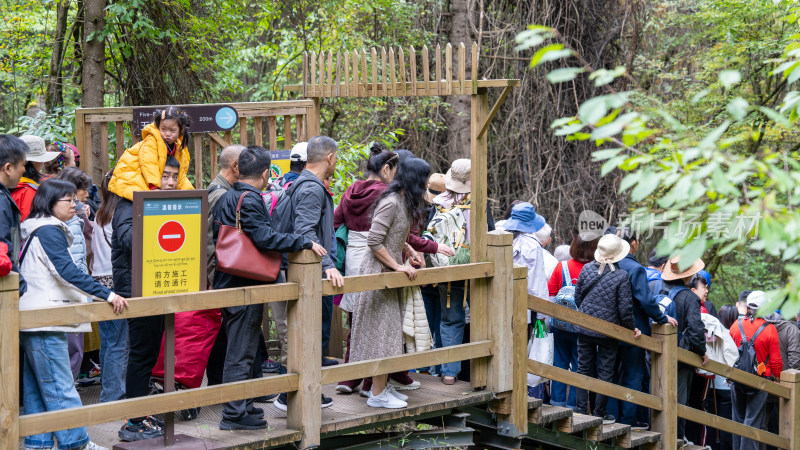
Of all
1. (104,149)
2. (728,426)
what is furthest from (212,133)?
(728,426)

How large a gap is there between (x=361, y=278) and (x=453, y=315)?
1537 mm

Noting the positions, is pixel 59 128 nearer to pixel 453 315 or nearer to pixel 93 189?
pixel 93 189

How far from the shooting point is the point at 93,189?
6.52 metres

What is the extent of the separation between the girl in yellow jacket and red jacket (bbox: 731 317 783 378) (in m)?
6.43

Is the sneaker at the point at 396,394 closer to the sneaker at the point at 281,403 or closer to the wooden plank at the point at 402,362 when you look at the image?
the wooden plank at the point at 402,362

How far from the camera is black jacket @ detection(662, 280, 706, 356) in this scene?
283 inches

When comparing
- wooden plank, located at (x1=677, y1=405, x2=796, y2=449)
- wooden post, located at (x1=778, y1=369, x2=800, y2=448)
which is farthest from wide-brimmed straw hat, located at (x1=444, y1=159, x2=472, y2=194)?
wooden post, located at (x1=778, y1=369, x2=800, y2=448)

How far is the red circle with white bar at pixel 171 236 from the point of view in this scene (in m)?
4.24

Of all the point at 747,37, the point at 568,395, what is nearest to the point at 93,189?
the point at 568,395

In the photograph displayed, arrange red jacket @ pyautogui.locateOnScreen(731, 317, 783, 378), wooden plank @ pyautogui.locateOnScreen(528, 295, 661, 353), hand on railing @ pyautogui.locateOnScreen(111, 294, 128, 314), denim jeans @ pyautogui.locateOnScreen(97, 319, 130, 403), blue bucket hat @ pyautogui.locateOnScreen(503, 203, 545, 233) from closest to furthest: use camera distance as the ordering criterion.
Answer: hand on railing @ pyautogui.locateOnScreen(111, 294, 128, 314), denim jeans @ pyautogui.locateOnScreen(97, 319, 130, 403), wooden plank @ pyautogui.locateOnScreen(528, 295, 661, 353), blue bucket hat @ pyautogui.locateOnScreen(503, 203, 545, 233), red jacket @ pyautogui.locateOnScreen(731, 317, 783, 378)

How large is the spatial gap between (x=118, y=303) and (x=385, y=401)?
1.97 m

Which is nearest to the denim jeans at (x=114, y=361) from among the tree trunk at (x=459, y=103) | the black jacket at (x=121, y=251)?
the black jacket at (x=121, y=251)

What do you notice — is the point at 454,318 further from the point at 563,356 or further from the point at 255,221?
the point at 255,221

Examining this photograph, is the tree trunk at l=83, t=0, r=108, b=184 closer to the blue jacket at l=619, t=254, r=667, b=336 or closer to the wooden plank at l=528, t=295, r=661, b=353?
the wooden plank at l=528, t=295, r=661, b=353
